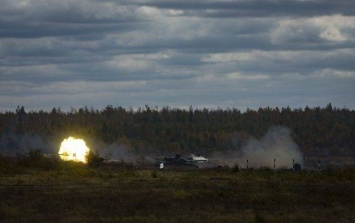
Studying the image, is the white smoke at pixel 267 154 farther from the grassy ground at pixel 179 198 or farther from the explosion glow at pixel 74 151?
the grassy ground at pixel 179 198

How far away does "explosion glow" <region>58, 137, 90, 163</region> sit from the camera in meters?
91.1

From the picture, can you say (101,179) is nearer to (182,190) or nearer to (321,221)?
(182,190)

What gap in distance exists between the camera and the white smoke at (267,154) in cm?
10800

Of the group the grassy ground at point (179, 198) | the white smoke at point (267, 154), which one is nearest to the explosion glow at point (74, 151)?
the white smoke at point (267, 154)

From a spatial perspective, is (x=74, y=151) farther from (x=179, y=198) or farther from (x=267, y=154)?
(x=179, y=198)

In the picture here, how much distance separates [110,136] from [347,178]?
106 m

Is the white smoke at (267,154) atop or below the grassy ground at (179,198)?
atop

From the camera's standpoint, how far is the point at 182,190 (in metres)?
51.0

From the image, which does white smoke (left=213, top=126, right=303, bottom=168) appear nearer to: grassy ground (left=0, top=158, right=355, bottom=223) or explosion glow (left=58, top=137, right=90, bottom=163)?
explosion glow (left=58, top=137, right=90, bottom=163)

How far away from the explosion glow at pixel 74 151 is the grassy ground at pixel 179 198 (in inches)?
986

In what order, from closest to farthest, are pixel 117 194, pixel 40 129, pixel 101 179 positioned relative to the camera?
pixel 117 194 → pixel 101 179 → pixel 40 129

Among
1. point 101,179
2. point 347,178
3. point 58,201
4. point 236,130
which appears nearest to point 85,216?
point 58,201

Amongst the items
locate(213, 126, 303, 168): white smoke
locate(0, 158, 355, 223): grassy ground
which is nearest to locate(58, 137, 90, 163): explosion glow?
locate(213, 126, 303, 168): white smoke

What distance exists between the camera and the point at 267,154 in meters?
113
